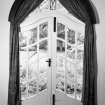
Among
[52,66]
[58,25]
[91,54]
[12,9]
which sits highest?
[12,9]

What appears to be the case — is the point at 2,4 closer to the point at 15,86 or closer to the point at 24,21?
the point at 24,21

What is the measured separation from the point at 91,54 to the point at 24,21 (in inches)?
53.1

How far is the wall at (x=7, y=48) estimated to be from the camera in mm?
3496

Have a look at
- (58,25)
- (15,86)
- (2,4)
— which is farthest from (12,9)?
(15,86)

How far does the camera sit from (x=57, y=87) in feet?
12.1

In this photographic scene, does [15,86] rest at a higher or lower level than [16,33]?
lower

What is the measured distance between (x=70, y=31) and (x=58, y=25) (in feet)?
0.80

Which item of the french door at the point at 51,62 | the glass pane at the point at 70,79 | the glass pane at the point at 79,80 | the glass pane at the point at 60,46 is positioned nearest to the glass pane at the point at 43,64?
the french door at the point at 51,62

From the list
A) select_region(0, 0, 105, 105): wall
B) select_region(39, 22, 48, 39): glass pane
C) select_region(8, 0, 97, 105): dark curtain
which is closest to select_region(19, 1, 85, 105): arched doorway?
select_region(39, 22, 48, 39): glass pane

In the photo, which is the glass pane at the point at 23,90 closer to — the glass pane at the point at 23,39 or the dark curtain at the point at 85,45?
the dark curtain at the point at 85,45

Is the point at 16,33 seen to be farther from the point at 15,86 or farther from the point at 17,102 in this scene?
the point at 17,102

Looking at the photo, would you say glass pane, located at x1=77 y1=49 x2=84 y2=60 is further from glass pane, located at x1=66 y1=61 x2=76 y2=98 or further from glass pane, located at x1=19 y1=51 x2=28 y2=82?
glass pane, located at x1=19 y1=51 x2=28 y2=82

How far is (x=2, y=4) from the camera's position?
366 centimetres

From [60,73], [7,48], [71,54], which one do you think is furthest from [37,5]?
[60,73]
